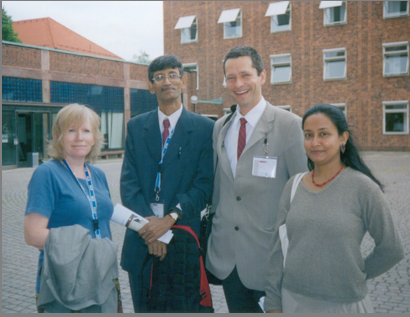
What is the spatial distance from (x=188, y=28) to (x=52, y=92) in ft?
44.8

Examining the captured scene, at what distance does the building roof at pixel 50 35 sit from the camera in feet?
90.6

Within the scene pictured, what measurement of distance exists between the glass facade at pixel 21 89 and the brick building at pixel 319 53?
36.3 ft

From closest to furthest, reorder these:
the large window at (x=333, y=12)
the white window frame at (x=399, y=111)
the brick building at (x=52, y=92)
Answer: the brick building at (x=52, y=92)
the white window frame at (x=399, y=111)
the large window at (x=333, y=12)

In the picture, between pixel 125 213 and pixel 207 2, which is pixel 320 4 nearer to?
pixel 207 2

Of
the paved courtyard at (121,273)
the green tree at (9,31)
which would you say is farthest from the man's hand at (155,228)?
the green tree at (9,31)

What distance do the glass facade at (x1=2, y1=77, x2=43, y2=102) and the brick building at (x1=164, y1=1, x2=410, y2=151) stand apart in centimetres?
1108

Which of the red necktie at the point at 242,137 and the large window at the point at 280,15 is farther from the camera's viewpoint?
the large window at the point at 280,15

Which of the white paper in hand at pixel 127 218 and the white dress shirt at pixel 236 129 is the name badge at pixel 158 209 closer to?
the white paper in hand at pixel 127 218

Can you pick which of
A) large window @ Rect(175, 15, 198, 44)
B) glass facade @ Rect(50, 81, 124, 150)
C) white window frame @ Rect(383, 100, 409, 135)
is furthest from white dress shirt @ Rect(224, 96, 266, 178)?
large window @ Rect(175, 15, 198, 44)

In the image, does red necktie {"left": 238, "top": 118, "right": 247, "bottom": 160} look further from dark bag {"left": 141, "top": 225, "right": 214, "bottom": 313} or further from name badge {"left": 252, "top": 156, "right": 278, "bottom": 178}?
dark bag {"left": 141, "top": 225, "right": 214, "bottom": 313}

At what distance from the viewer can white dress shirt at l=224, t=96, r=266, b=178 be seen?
2963 mm

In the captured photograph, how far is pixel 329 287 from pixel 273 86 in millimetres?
29025

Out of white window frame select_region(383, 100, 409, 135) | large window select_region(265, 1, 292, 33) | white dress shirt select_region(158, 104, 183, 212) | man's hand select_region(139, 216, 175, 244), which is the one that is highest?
large window select_region(265, 1, 292, 33)

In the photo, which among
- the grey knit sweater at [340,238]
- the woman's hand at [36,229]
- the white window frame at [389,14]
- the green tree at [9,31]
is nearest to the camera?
the grey knit sweater at [340,238]
